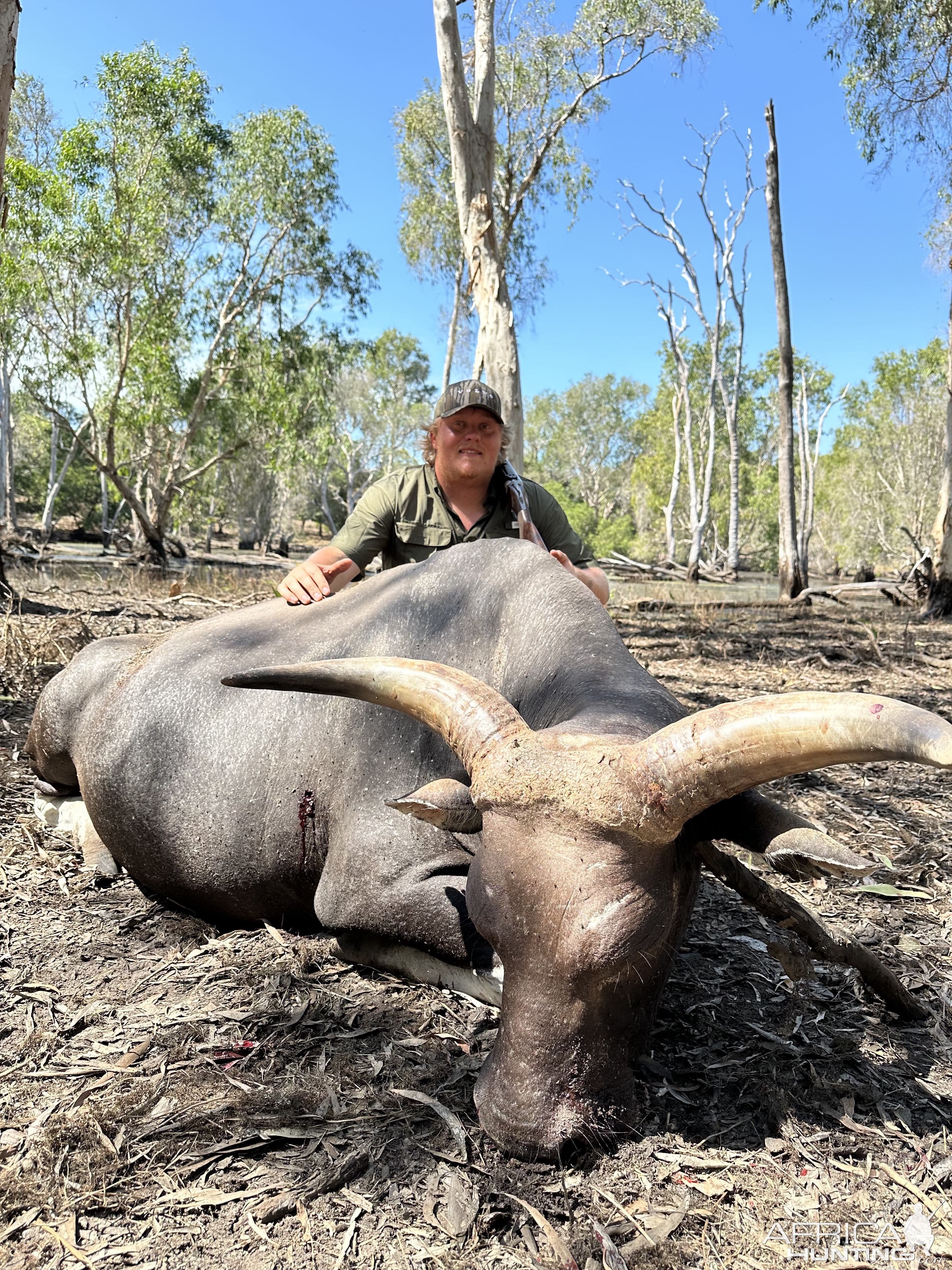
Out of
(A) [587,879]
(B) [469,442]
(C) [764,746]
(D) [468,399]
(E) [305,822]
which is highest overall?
(D) [468,399]

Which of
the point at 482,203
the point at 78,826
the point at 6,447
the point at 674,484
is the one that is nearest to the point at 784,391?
the point at 482,203

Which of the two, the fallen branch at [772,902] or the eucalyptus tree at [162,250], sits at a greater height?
the eucalyptus tree at [162,250]

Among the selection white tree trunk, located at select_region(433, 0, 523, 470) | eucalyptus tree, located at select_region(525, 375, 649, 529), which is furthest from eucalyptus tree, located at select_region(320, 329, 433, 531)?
white tree trunk, located at select_region(433, 0, 523, 470)

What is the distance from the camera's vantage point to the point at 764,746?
1898 mm

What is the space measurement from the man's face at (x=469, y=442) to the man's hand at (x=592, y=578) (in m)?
0.71

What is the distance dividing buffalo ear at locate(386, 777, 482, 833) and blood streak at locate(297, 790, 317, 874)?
1.03 meters

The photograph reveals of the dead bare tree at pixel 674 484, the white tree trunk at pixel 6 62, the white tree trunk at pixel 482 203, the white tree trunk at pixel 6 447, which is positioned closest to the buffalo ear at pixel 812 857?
the white tree trunk at pixel 6 62

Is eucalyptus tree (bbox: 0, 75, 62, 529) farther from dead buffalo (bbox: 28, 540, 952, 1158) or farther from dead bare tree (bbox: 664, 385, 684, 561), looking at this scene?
dead bare tree (bbox: 664, 385, 684, 561)

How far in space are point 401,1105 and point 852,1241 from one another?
1151 mm

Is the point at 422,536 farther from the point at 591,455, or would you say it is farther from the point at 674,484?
the point at 591,455

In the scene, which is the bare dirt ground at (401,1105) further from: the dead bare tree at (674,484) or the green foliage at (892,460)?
the green foliage at (892,460)

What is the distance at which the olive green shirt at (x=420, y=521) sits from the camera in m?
5.02

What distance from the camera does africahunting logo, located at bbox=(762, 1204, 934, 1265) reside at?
186 cm

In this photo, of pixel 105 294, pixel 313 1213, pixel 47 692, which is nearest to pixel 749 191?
pixel 105 294
